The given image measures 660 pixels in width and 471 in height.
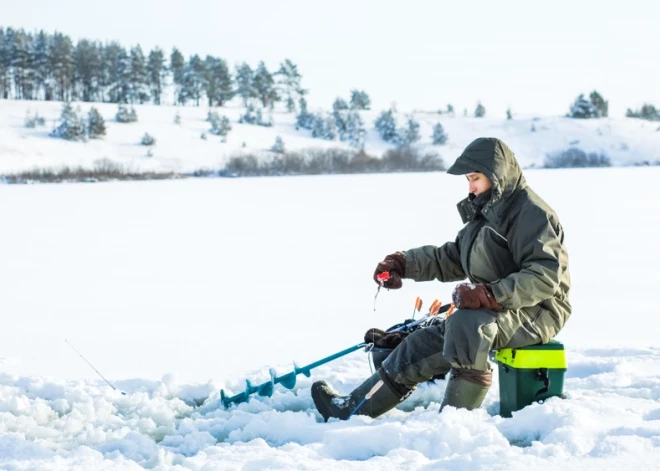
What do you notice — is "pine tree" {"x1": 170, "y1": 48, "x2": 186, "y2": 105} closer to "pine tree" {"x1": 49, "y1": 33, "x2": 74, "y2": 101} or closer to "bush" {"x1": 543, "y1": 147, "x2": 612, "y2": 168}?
"pine tree" {"x1": 49, "y1": 33, "x2": 74, "y2": 101}

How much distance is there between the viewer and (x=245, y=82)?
68.4 meters

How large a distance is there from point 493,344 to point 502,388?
325mm

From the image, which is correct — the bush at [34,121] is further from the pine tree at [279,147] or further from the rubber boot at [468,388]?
the rubber boot at [468,388]

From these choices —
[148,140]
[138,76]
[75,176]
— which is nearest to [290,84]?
[138,76]

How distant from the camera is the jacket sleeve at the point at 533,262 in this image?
3127 mm

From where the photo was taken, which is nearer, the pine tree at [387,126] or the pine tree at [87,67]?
the pine tree at [387,126]

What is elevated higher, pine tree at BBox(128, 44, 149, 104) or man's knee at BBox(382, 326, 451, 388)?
pine tree at BBox(128, 44, 149, 104)

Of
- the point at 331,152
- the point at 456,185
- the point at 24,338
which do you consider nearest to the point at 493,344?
the point at 24,338

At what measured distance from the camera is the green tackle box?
132 inches

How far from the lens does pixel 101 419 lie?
11.9 feet

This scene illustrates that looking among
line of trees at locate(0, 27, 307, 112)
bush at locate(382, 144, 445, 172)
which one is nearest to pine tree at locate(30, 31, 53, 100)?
line of trees at locate(0, 27, 307, 112)

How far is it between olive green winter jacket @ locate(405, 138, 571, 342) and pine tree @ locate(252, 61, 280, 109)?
66.5m

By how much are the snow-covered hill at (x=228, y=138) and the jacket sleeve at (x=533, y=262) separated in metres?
38.7

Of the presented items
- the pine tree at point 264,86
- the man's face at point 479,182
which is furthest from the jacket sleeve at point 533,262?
the pine tree at point 264,86
